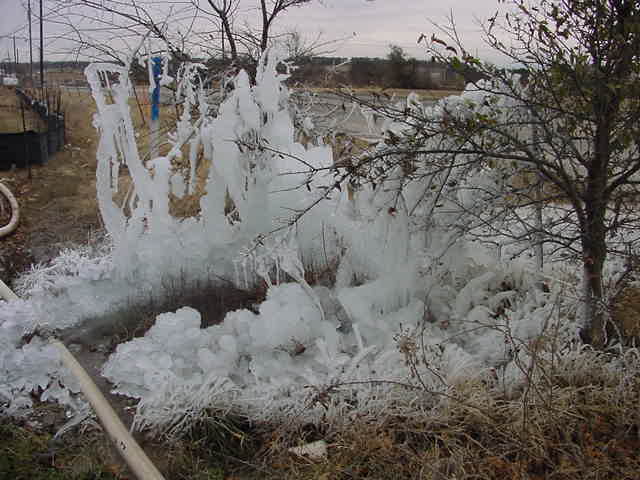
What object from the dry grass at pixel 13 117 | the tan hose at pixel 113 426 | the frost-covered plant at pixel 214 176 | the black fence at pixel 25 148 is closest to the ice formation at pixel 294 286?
the frost-covered plant at pixel 214 176

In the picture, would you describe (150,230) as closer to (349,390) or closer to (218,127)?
(218,127)

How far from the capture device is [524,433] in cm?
283

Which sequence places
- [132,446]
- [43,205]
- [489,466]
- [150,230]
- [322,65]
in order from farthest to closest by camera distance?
[43,205] < [322,65] < [150,230] < [132,446] < [489,466]

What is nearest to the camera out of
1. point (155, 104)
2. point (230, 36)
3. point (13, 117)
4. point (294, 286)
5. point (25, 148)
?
point (294, 286)

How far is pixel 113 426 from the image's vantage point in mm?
3205

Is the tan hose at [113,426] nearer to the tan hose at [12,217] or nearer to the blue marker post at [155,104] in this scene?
the blue marker post at [155,104]

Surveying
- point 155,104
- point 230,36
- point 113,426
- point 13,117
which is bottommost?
point 113,426

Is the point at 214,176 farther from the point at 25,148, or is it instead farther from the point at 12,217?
the point at 25,148

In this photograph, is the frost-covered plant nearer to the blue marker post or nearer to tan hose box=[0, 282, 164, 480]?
the blue marker post

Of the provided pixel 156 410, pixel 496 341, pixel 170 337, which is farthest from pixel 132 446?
pixel 496 341

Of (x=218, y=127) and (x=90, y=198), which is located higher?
(x=218, y=127)

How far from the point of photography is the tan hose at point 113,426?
2.87m

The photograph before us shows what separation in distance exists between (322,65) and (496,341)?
4152mm

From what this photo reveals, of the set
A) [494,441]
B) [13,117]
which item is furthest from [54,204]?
[494,441]
